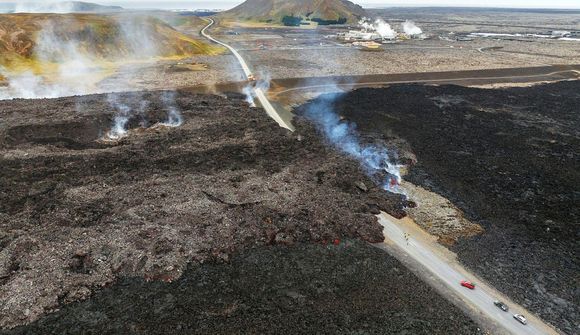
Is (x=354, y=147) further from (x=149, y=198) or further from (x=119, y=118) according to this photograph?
(x=119, y=118)

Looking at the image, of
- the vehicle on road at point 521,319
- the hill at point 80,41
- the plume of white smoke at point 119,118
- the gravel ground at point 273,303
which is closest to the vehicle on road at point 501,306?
the vehicle on road at point 521,319

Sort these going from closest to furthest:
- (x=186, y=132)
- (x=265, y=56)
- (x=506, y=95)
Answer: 1. (x=186, y=132)
2. (x=506, y=95)
3. (x=265, y=56)

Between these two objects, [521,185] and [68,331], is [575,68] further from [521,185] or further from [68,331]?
[68,331]

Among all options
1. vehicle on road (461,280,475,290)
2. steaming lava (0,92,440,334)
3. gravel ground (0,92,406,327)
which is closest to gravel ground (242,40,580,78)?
gravel ground (0,92,406,327)

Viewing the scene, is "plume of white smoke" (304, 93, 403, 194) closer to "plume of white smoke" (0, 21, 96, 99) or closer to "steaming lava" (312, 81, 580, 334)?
"steaming lava" (312, 81, 580, 334)

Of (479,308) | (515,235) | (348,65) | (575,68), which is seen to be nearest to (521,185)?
(515,235)

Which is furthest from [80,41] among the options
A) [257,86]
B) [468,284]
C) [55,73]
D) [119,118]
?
[468,284]

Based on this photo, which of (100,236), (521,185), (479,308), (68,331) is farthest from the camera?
(521,185)
